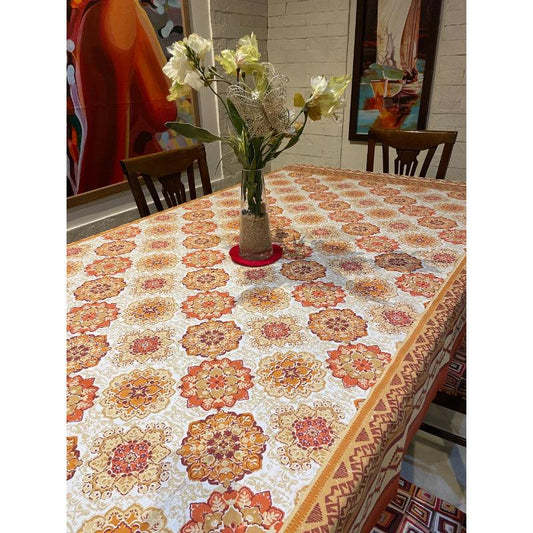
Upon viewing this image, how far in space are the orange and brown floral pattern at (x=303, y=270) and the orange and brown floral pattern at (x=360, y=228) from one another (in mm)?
236

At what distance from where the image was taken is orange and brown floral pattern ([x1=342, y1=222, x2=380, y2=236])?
3.80ft

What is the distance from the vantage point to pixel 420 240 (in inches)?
43.2

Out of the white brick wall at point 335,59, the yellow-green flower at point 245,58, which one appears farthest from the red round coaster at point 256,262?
the white brick wall at point 335,59

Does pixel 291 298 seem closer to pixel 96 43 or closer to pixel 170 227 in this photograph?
pixel 170 227

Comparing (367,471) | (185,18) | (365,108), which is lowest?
(367,471)

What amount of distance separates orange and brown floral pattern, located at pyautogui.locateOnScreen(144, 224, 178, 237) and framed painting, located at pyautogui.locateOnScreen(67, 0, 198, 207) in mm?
1015

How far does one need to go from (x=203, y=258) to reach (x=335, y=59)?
2.42 metres

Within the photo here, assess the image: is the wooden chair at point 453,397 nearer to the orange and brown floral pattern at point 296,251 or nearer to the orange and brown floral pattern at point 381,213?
the orange and brown floral pattern at point 381,213

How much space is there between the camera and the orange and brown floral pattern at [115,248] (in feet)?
3.54

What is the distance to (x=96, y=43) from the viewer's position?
193 centimetres

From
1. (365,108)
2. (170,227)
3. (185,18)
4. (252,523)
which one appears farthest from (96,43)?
(252,523)

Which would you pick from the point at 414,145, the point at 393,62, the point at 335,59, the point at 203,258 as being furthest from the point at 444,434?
the point at 335,59

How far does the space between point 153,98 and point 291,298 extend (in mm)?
1929

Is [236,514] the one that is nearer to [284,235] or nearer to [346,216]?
[284,235]
